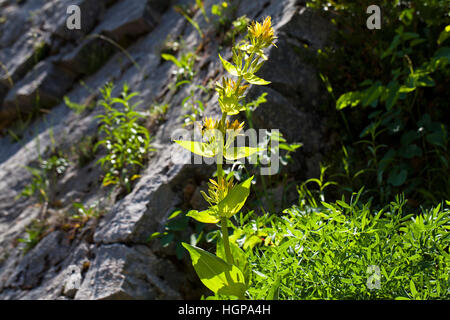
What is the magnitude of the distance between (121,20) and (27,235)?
9.93 feet

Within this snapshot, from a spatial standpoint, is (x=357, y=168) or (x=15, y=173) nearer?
(x=357, y=168)

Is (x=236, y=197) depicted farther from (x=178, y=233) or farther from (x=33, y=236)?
(x=33, y=236)

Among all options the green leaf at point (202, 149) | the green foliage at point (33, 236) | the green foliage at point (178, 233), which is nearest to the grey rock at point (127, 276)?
the green foliage at point (178, 233)

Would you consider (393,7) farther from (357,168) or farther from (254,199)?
(254,199)

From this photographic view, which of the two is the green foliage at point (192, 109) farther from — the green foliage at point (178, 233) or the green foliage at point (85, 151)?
the green foliage at point (85, 151)

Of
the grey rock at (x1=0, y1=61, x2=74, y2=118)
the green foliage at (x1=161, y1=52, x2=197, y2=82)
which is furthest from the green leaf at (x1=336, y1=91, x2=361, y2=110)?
the grey rock at (x1=0, y1=61, x2=74, y2=118)

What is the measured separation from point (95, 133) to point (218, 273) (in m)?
2.93

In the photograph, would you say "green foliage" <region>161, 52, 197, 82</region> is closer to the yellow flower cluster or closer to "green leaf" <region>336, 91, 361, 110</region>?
"green leaf" <region>336, 91, 361, 110</region>

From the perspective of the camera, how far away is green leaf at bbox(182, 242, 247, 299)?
1.36 meters

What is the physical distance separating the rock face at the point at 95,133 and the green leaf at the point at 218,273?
1.25 meters

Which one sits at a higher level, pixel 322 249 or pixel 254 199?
pixel 254 199

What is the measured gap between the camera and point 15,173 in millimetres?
4301

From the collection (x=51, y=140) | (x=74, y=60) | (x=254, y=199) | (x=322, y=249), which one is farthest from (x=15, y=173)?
(x=322, y=249)

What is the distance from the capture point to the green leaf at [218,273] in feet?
4.47
